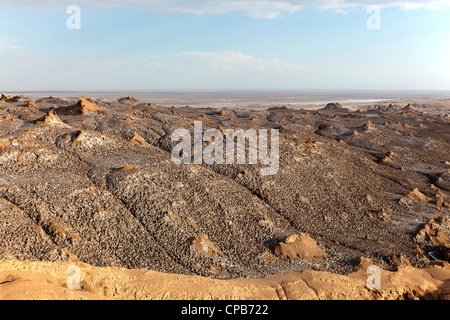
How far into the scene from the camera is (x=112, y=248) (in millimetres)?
24734

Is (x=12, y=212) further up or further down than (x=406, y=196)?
further up

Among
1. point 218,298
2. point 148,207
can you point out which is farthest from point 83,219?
point 218,298

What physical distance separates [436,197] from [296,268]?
27770mm

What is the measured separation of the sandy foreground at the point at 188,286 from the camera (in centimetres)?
1670
